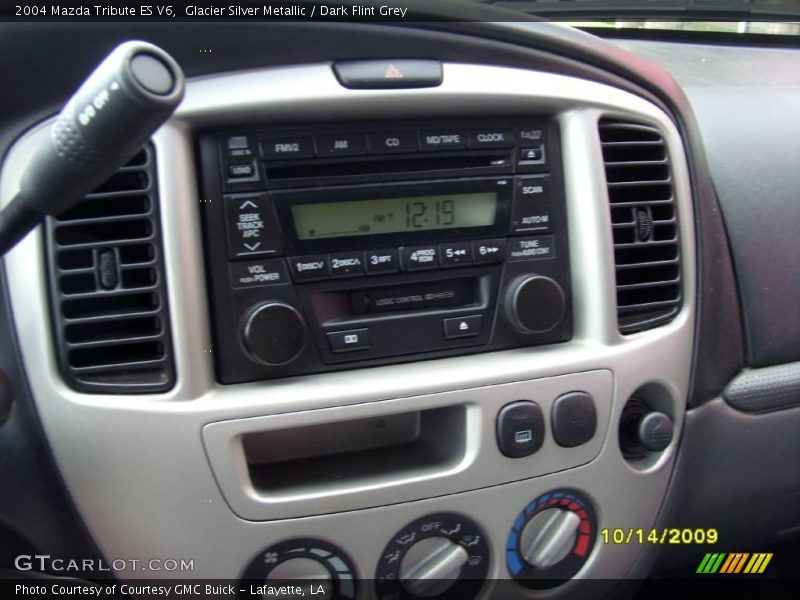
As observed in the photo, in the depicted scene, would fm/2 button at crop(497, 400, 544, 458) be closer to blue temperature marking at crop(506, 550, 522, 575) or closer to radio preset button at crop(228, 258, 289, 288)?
blue temperature marking at crop(506, 550, 522, 575)

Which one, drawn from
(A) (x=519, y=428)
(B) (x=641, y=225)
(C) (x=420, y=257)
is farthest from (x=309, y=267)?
(B) (x=641, y=225)

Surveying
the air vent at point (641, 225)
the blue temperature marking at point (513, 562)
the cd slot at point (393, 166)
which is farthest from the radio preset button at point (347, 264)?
the blue temperature marking at point (513, 562)

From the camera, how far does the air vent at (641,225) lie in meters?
1.12

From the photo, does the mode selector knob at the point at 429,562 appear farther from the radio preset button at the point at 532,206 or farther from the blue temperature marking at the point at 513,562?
the radio preset button at the point at 532,206

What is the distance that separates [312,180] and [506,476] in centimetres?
51

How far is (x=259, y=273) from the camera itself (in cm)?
96

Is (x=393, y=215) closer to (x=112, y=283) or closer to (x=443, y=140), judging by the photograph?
(x=443, y=140)

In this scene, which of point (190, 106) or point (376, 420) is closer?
point (190, 106)

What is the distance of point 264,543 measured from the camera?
101 centimetres

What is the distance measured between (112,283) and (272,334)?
207 millimetres

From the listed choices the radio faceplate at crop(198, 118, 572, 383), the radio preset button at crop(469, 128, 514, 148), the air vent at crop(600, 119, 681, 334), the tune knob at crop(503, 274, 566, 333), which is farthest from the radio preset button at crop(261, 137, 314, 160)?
the air vent at crop(600, 119, 681, 334)

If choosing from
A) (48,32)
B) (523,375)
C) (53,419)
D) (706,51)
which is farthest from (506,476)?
(706,51)

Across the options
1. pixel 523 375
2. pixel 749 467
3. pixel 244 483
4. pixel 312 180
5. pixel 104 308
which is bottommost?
pixel 749 467

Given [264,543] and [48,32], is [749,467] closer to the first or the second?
[264,543]
